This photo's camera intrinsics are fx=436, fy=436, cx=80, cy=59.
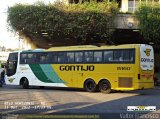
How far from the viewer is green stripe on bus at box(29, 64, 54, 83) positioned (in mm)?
30003

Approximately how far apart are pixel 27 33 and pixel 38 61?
12180mm

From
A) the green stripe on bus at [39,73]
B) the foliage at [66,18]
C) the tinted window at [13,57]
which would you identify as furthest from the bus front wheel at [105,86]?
the foliage at [66,18]

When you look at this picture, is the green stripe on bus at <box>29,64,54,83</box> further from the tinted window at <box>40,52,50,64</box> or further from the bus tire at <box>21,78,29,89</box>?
the bus tire at <box>21,78,29,89</box>

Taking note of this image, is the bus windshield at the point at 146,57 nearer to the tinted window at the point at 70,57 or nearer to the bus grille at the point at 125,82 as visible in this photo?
the bus grille at the point at 125,82

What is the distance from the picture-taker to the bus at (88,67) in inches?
993

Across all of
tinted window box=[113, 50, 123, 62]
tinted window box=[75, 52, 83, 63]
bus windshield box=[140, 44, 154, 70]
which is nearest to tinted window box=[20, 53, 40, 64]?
tinted window box=[75, 52, 83, 63]

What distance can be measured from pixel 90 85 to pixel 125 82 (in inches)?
113

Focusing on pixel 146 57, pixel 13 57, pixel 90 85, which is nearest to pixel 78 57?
pixel 90 85

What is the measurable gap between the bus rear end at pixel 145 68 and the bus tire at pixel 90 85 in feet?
10.6

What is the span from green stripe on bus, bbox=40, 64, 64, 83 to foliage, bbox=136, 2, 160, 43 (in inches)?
495

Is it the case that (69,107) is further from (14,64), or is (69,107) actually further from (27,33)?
(27,33)

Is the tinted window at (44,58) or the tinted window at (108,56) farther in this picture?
the tinted window at (44,58)

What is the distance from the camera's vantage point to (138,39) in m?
50.1

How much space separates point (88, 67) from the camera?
27.3 meters
